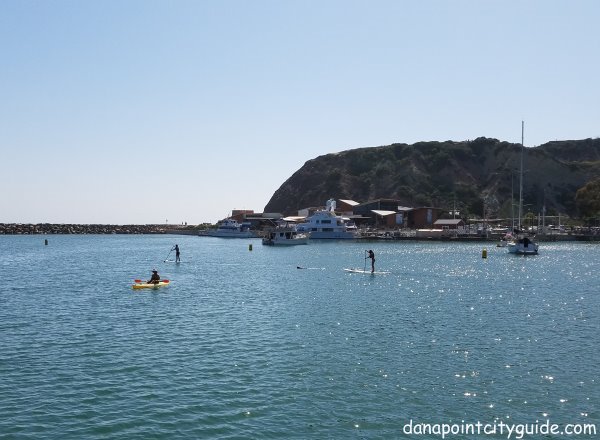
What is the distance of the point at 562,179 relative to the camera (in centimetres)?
19938

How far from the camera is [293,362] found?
2212 cm

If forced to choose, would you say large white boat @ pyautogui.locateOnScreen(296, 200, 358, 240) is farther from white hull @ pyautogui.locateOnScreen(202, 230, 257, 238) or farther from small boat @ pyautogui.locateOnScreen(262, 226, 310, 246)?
small boat @ pyautogui.locateOnScreen(262, 226, 310, 246)

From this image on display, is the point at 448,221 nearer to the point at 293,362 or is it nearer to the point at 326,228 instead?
the point at 326,228

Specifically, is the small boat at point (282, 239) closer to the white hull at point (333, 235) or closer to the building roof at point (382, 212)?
the white hull at point (333, 235)

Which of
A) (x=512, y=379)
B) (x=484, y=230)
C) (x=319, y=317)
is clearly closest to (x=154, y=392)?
(x=512, y=379)

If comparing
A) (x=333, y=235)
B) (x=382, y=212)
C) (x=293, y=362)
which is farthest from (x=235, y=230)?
(x=293, y=362)

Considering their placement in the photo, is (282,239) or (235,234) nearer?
(282,239)

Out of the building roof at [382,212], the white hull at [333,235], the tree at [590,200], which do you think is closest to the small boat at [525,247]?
the white hull at [333,235]

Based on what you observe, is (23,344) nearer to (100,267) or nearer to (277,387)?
(277,387)

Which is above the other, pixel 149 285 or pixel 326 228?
pixel 326 228

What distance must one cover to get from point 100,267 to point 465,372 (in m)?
59.4

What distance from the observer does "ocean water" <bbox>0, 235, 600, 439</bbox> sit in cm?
1586

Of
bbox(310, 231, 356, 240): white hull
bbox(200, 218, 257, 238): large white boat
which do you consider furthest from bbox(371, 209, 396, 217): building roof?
bbox(200, 218, 257, 238): large white boat

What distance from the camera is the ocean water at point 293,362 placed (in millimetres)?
15859
